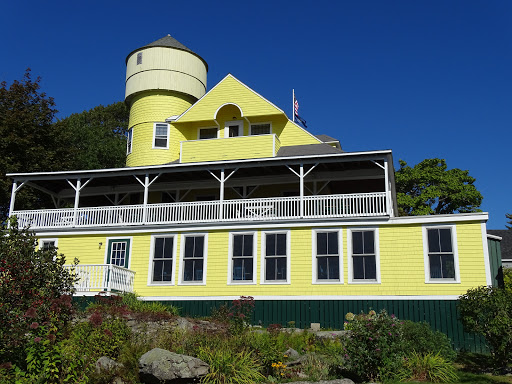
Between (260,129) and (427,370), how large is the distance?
622 inches

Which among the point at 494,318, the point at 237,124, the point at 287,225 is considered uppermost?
the point at 237,124

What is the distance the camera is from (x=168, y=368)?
11.6m

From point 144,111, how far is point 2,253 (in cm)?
1924

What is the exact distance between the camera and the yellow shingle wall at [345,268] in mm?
18453

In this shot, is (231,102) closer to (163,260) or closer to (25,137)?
(163,260)

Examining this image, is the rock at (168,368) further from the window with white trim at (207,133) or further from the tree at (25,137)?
the tree at (25,137)

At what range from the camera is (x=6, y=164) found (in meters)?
30.0

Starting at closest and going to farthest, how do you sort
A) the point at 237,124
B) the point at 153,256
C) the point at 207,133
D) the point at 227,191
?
the point at 153,256 < the point at 227,191 < the point at 237,124 < the point at 207,133

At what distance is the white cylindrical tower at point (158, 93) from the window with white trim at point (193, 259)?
23.9 feet

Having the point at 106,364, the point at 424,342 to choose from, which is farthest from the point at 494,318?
the point at 106,364

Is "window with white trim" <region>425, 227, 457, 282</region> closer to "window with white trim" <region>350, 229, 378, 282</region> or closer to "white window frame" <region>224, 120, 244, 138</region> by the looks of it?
"window with white trim" <region>350, 229, 378, 282</region>

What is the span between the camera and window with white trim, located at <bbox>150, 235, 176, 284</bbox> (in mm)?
21562

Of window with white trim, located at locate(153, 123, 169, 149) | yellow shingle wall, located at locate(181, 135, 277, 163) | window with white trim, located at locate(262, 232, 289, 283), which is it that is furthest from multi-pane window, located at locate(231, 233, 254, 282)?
window with white trim, located at locate(153, 123, 169, 149)

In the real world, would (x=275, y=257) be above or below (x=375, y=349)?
above
